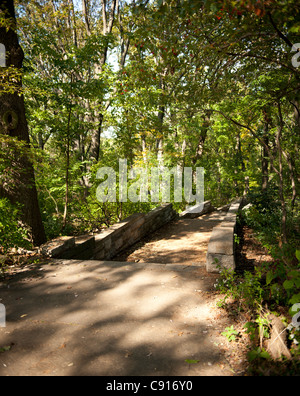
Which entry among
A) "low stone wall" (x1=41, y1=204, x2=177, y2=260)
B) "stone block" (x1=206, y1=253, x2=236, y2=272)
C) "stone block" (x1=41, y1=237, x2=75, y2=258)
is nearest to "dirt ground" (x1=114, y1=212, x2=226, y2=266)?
"low stone wall" (x1=41, y1=204, x2=177, y2=260)

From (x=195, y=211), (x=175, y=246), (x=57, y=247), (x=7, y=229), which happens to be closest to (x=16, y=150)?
(x=7, y=229)

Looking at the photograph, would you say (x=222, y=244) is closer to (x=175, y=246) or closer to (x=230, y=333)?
(x=230, y=333)

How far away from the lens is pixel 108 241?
213 inches

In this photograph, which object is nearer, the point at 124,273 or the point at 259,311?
the point at 259,311

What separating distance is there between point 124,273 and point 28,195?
267cm

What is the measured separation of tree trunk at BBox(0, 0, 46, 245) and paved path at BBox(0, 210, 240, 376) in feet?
4.73

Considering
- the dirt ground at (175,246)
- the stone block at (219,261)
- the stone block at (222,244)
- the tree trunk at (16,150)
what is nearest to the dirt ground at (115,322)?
the stone block at (219,261)

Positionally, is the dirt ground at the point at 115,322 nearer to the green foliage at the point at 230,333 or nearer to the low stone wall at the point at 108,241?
the green foliage at the point at 230,333

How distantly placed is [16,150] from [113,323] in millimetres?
3448

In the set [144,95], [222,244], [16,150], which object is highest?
[144,95]

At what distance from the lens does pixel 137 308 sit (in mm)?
2736

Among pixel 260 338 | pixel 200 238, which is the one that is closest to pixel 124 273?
pixel 260 338
